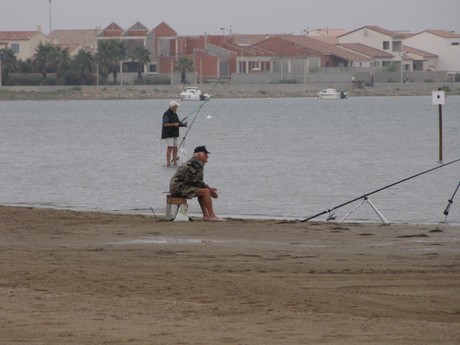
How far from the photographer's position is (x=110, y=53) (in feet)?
394

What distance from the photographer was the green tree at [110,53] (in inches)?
4707

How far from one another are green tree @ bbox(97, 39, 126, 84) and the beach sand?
10620 cm

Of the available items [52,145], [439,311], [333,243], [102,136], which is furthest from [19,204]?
[102,136]

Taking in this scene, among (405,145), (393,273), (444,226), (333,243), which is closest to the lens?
(393,273)

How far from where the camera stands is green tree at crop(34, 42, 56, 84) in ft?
394

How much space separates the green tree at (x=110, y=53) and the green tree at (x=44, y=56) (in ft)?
15.1

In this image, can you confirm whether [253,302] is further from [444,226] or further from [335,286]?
[444,226]

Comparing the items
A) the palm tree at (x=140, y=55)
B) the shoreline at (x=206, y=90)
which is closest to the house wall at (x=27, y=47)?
the shoreline at (x=206, y=90)

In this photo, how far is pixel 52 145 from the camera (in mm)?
43375

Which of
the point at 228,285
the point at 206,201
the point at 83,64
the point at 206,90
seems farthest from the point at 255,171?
the point at 83,64

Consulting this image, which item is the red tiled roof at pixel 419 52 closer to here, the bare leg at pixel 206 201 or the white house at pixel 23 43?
the white house at pixel 23 43

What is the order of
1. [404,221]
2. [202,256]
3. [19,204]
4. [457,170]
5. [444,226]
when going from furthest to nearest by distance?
1. [457,170]
2. [19,204]
3. [404,221]
4. [444,226]
5. [202,256]

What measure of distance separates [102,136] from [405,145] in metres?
14.7

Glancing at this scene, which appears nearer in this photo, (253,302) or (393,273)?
(253,302)
